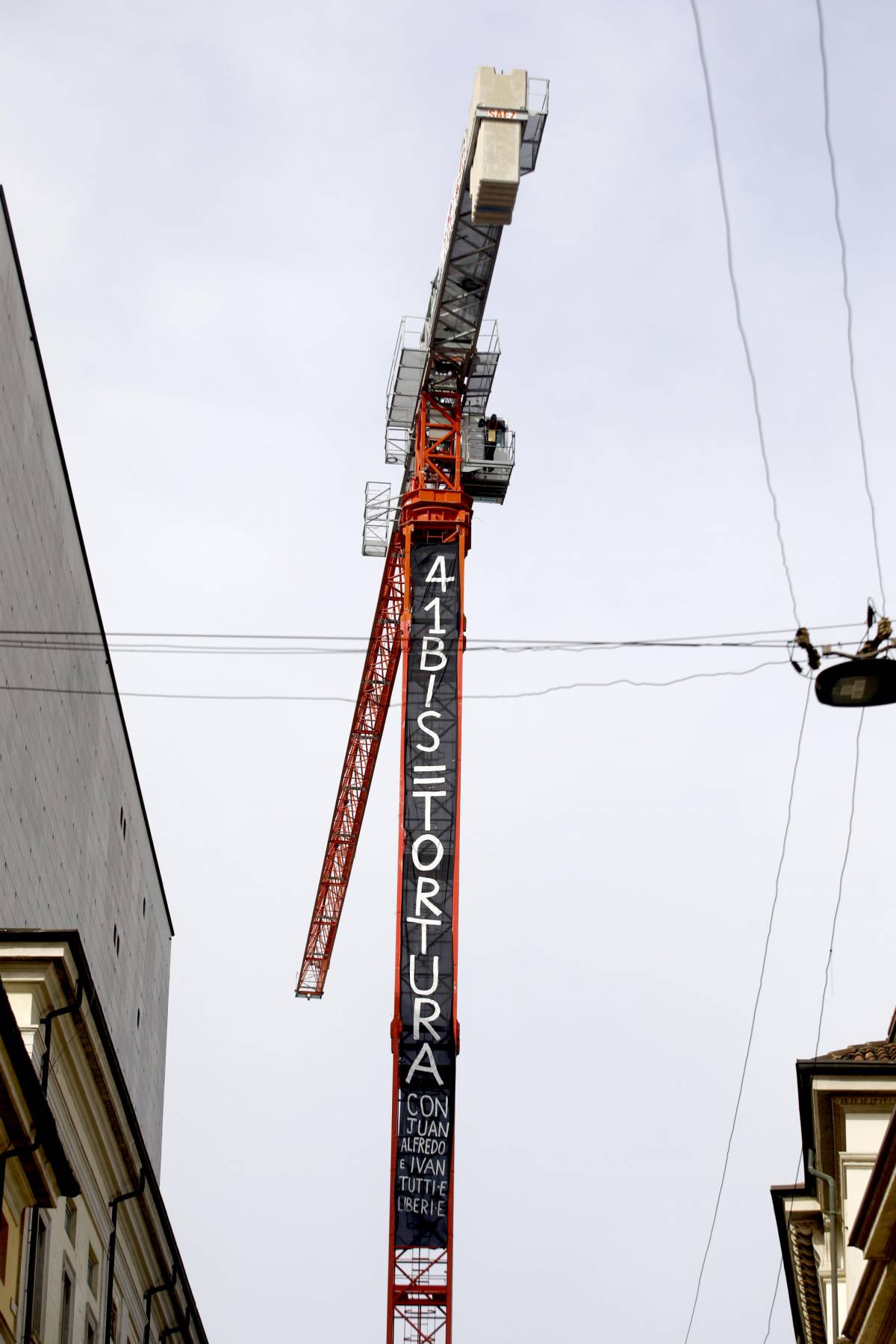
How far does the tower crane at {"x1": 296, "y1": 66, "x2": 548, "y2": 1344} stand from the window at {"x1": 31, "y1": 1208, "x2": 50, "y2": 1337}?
46825 millimetres

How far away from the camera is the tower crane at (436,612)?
78125 millimetres

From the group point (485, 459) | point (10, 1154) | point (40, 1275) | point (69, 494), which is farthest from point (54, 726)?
point (10, 1154)

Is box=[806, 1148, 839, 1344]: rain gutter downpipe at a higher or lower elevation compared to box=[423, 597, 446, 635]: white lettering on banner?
lower

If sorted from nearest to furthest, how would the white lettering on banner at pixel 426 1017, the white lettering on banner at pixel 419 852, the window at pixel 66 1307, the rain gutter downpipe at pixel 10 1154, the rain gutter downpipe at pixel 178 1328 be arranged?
the rain gutter downpipe at pixel 10 1154
the window at pixel 66 1307
the rain gutter downpipe at pixel 178 1328
the white lettering on banner at pixel 426 1017
the white lettering on banner at pixel 419 852

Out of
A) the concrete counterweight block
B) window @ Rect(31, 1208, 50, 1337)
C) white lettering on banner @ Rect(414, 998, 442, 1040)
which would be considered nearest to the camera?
window @ Rect(31, 1208, 50, 1337)

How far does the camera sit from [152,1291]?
45188 mm

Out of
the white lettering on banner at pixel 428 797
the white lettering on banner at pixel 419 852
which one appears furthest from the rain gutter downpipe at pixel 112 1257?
the white lettering on banner at pixel 428 797

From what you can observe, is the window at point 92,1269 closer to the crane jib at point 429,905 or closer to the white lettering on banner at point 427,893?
the crane jib at point 429,905

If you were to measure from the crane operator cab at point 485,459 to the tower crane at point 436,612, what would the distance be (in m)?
0.06

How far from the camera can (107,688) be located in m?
79.0

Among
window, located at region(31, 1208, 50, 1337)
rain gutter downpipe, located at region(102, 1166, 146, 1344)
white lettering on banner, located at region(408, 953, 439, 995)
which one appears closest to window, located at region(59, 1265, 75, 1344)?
window, located at region(31, 1208, 50, 1337)

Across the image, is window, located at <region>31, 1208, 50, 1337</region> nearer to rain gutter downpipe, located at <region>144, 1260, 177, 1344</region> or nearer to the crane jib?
rain gutter downpipe, located at <region>144, 1260, 177, 1344</region>

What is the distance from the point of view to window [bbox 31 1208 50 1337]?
107ft

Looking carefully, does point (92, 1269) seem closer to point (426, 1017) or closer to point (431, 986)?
point (426, 1017)
